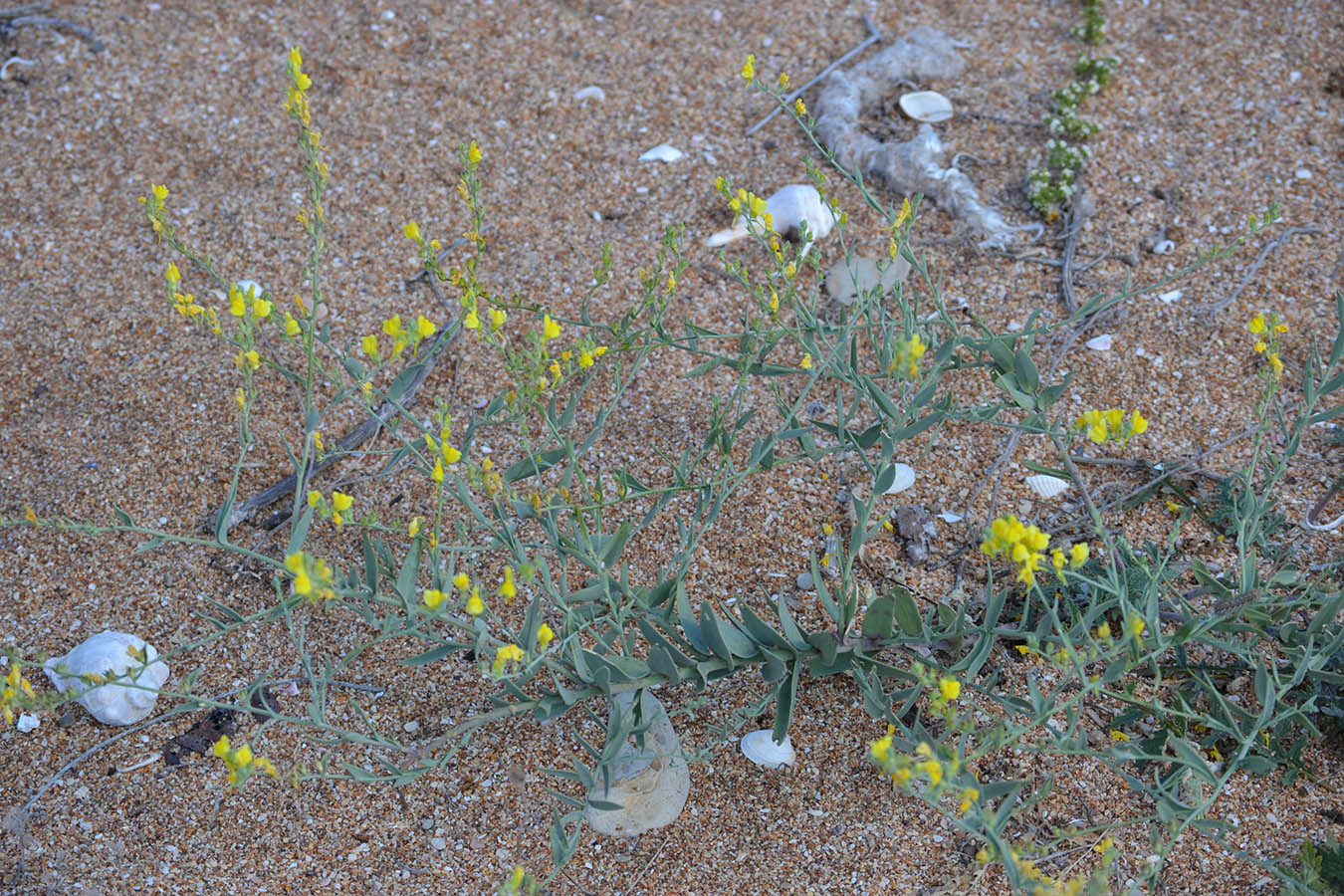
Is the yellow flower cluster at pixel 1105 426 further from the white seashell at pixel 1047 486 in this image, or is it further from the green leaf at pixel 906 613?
the white seashell at pixel 1047 486

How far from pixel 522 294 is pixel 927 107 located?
1308mm

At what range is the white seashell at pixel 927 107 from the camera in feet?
10.0

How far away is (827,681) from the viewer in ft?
6.30

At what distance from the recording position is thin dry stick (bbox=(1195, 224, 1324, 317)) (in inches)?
100

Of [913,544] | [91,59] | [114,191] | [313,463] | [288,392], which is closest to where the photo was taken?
[913,544]

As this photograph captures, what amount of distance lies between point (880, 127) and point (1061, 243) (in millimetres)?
656

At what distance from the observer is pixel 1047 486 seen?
2.20 meters

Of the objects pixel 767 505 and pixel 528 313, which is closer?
pixel 767 505

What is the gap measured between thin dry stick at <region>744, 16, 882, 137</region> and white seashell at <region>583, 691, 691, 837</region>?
1.90 metres

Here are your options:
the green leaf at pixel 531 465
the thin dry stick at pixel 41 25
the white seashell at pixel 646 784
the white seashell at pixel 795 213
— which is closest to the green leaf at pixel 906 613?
the white seashell at pixel 646 784

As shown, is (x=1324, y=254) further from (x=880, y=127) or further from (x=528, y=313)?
(x=528, y=313)

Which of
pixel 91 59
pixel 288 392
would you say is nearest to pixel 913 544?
pixel 288 392

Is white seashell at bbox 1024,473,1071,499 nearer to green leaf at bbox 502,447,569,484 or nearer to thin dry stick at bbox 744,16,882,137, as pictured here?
green leaf at bbox 502,447,569,484

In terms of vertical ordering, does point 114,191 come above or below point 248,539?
above
